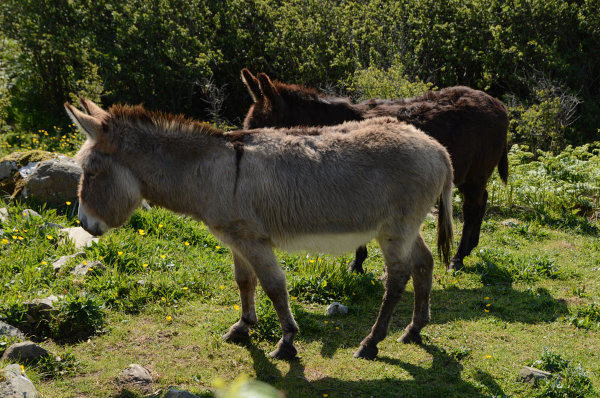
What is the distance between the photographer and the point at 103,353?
4508 millimetres

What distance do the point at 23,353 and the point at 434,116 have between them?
14.9 ft

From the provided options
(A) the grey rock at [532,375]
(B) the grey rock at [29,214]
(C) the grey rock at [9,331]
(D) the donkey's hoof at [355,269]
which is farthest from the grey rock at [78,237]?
(A) the grey rock at [532,375]

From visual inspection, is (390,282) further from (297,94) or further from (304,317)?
(297,94)

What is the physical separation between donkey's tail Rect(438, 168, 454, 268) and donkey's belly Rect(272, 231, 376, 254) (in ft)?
2.63

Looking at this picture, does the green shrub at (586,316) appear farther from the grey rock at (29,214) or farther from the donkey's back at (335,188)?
the grey rock at (29,214)

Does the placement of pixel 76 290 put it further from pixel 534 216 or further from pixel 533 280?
pixel 534 216

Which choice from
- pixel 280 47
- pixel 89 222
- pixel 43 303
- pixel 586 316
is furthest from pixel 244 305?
pixel 280 47

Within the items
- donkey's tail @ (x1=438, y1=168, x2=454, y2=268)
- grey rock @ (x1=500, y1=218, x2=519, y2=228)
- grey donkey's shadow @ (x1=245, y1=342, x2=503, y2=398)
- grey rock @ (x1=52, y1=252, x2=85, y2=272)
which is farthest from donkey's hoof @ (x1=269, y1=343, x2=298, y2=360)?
grey rock @ (x1=500, y1=218, x2=519, y2=228)

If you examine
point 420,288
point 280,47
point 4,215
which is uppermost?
point 280,47

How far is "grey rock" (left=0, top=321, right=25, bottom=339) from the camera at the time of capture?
14.5 feet

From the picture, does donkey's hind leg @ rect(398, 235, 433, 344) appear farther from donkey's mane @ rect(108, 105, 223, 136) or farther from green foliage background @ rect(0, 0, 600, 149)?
green foliage background @ rect(0, 0, 600, 149)

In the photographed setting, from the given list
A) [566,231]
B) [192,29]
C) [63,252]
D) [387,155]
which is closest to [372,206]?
[387,155]

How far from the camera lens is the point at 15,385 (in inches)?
143

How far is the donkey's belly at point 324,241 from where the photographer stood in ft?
14.3
